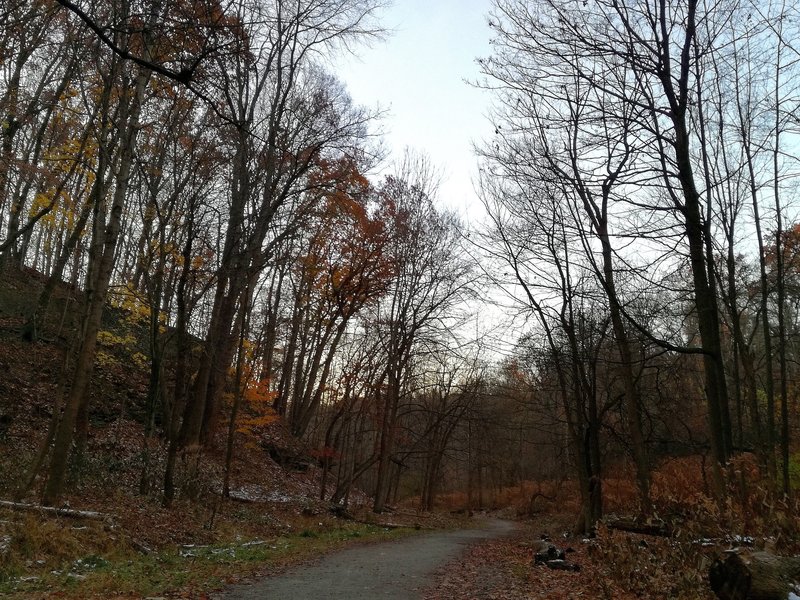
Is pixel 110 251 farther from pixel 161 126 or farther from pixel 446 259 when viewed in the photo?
pixel 446 259

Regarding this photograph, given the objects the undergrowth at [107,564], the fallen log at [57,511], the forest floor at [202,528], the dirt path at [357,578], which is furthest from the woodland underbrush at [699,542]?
the fallen log at [57,511]

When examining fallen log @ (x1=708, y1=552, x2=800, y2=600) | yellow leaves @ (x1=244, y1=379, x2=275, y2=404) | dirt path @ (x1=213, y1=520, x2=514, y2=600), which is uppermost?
yellow leaves @ (x1=244, y1=379, x2=275, y2=404)

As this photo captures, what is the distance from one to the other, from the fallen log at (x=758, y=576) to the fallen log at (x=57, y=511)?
28.2ft

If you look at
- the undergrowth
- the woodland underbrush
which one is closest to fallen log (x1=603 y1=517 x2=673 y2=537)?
the woodland underbrush

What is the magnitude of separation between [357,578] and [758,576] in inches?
189

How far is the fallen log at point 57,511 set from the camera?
8.20 metres

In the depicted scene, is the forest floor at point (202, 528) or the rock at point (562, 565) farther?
the rock at point (562, 565)

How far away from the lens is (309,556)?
384 inches

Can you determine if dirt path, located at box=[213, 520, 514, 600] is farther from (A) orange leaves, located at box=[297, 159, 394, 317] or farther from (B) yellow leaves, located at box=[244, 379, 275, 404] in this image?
(A) orange leaves, located at box=[297, 159, 394, 317]

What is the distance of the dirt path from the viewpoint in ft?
20.7

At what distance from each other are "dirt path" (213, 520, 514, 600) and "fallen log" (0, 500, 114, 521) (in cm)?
336

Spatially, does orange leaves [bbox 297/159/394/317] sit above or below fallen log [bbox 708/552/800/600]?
above

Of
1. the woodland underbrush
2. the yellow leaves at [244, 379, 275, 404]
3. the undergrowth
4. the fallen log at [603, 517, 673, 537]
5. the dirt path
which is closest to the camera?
the woodland underbrush

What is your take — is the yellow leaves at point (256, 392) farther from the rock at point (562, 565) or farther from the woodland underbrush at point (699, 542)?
the woodland underbrush at point (699, 542)
